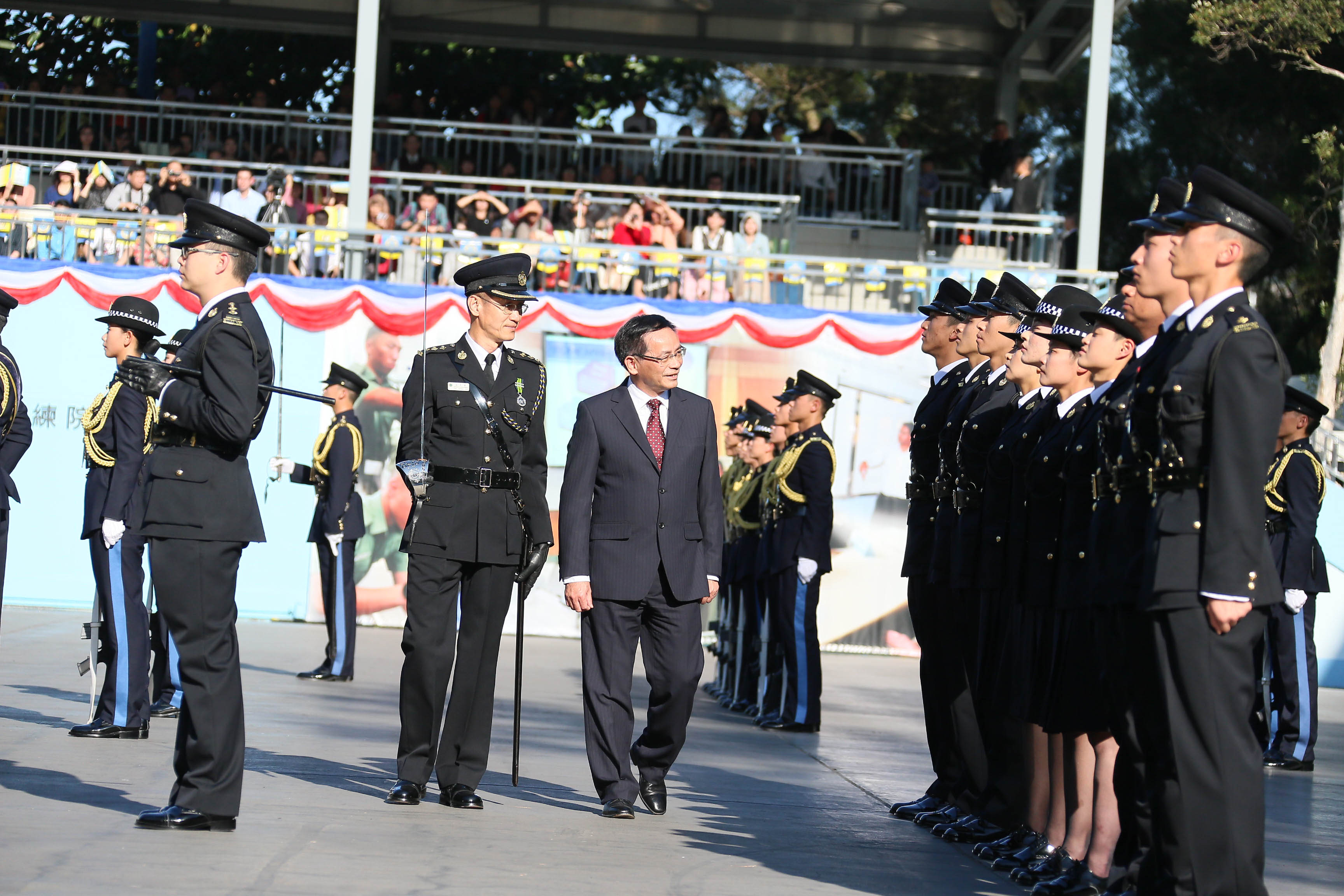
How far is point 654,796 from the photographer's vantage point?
688 cm

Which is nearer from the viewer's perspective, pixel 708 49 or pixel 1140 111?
pixel 708 49

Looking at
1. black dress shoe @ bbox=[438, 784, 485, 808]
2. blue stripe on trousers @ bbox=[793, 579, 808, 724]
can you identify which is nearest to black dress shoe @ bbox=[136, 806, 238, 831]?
black dress shoe @ bbox=[438, 784, 485, 808]

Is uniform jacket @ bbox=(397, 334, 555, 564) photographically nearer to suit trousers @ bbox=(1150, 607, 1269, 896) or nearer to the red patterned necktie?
the red patterned necktie

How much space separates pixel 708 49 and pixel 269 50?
30.0ft

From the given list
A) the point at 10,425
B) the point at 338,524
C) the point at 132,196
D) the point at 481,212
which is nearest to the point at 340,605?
the point at 338,524

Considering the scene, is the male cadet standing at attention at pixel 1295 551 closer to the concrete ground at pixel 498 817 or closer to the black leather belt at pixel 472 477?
the concrete ground at pixel 498 817

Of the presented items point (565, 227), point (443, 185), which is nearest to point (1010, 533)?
point (565, 227)

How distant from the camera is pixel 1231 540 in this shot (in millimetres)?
4309

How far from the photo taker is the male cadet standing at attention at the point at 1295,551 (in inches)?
390

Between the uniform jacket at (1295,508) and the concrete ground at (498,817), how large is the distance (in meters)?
1.31

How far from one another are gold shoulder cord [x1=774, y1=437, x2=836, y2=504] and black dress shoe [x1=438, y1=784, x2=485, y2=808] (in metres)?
4.39

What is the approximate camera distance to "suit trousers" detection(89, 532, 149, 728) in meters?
8.01

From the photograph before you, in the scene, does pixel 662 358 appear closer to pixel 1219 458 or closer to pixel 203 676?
pixel 203 676

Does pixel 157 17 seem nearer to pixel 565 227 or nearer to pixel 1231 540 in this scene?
pixel 565 227
